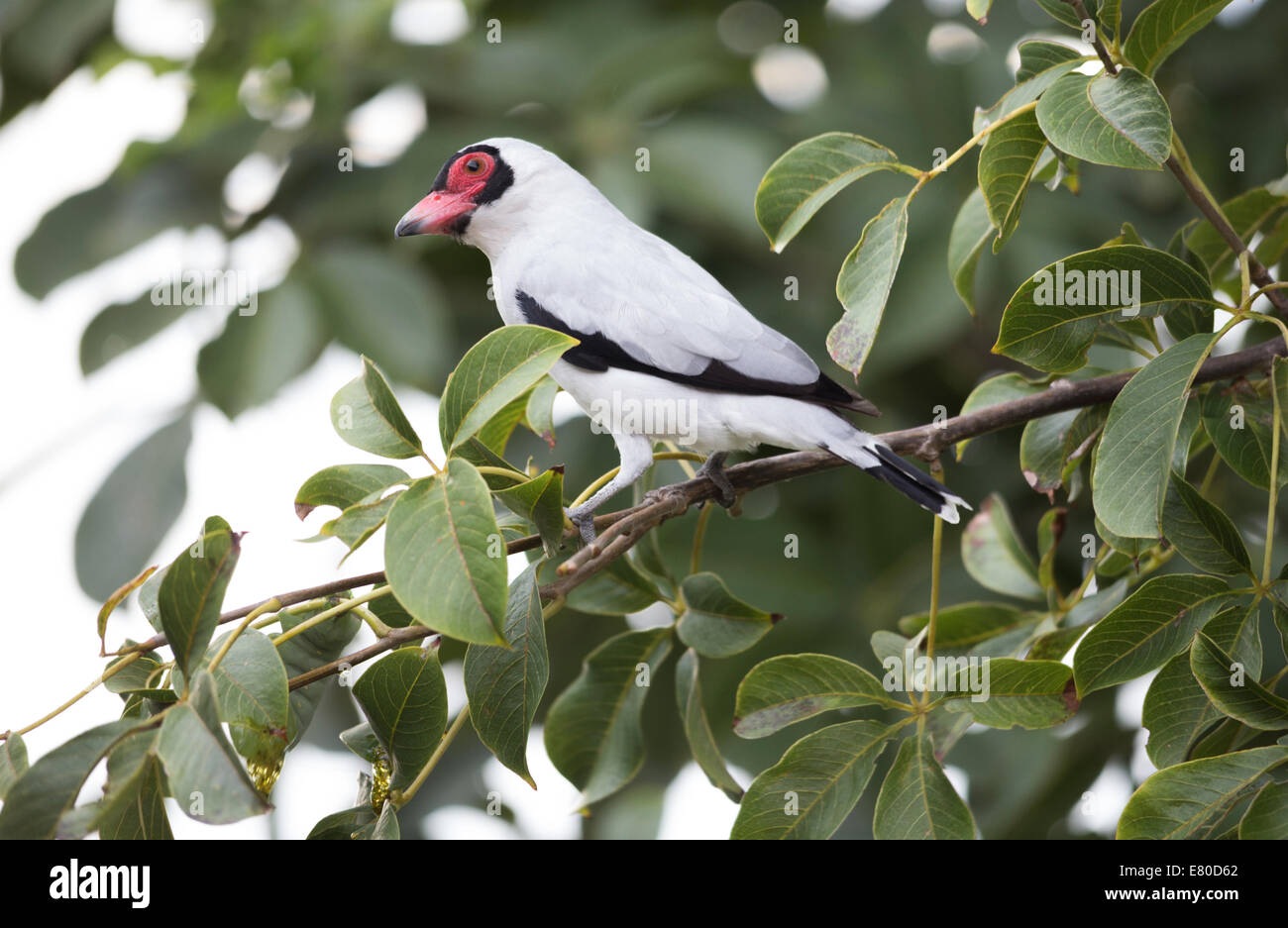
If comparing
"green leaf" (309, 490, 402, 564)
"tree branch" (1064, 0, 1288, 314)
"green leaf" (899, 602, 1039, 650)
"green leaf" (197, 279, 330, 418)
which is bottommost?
"green leaf" (899, 602, 1039, 650)

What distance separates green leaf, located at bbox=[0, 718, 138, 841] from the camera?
3.80ft

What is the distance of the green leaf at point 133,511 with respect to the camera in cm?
275

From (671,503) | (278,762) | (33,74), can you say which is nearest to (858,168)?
(671,503)

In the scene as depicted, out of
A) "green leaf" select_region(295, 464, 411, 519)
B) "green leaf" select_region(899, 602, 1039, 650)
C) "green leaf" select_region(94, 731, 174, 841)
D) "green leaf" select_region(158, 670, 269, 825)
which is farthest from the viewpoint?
"green leaf" select_region(899, 602, 1039, 650)

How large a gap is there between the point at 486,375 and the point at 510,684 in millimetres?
371

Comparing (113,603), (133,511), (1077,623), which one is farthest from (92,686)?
(133,511)

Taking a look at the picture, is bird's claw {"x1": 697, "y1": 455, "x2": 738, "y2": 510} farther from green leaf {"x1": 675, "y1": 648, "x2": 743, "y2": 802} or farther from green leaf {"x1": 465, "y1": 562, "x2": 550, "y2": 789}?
green leaf {"x1": 465, "y1": 562, "x2": 550, "y2": 789}

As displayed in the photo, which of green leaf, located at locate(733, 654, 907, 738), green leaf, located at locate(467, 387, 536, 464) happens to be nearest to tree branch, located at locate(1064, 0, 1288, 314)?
green leaf, located at locate(733, 654, 907, 738)

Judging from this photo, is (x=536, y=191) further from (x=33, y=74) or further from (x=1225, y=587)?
(x=33, y=74)

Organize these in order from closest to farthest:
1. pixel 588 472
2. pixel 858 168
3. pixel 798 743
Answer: pixel 798 743 < pixel 858 168 < pixel 588 472

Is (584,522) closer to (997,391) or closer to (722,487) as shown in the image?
(722,487)

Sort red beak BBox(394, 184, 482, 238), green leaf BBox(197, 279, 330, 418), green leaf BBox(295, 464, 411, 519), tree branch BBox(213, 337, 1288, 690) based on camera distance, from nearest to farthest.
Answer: tree branch BBox(213, 337, 1288, 690) < green leaf BBox(295, 464, 411, 519) < red beak BBox(394, 184, 482, 238) < green leaf BBox(197, 279, 330, 418)

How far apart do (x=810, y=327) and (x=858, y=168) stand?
1.42 m

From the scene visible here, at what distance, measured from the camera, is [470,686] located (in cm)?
134
